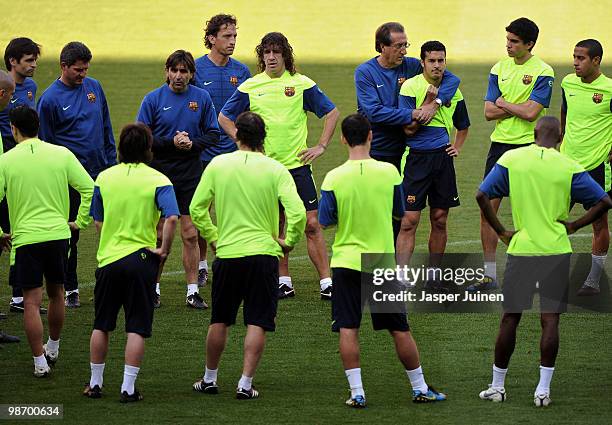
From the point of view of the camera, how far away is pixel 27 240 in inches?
321

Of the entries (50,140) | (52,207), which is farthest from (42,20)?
(52,207)

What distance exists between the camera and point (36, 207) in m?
8.16

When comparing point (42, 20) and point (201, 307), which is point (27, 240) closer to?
point (201, 307)

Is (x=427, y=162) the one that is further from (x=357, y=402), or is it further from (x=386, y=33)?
(x=357, y=402)

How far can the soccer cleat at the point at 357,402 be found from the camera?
7512mm

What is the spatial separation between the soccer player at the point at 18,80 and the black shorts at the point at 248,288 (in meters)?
2.83

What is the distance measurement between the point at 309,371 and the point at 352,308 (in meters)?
1.04

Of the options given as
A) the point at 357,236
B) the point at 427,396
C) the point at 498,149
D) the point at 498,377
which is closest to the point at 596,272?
the point at 498,149

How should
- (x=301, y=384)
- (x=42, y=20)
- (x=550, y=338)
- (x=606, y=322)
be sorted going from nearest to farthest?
(x=550, y=338) < (x=301, y=384) < (x=606, y=322) < (x=42, y=20)

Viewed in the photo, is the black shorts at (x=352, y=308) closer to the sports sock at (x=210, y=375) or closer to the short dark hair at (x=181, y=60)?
the sports sock at (x=210, y=375)

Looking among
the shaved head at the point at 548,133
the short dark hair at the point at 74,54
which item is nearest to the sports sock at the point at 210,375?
the shaved head at the point at 548,133

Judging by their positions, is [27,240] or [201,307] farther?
[201,307]

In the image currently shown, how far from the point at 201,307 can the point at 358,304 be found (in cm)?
291

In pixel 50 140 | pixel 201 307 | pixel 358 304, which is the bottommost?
pixel 201 307
